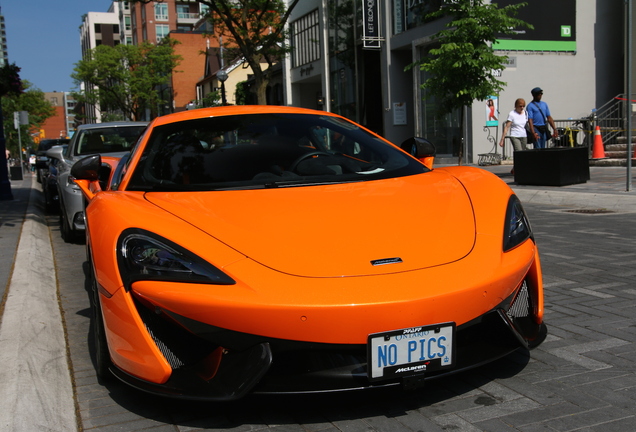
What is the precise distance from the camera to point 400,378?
2438 mm

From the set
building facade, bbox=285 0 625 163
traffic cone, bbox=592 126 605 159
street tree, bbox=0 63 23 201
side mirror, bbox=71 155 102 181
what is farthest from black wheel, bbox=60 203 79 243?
traffic cone, bbox=592 126 605 159

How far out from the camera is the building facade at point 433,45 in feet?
66.5

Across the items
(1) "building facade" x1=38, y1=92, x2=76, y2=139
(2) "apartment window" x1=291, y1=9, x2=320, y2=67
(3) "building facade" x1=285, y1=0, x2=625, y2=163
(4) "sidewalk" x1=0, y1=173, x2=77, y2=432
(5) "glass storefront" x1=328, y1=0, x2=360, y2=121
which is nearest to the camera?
(4) "sidewalk" x1=0, y1=173, x2=77, y2=432

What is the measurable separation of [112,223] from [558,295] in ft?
9.89

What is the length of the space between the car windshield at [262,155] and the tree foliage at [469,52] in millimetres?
10562

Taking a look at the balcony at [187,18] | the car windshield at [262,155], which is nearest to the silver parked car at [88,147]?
the car windshield at [262,155]

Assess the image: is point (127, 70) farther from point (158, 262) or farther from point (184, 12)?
point (158, 262)

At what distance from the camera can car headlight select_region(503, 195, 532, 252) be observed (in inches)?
115

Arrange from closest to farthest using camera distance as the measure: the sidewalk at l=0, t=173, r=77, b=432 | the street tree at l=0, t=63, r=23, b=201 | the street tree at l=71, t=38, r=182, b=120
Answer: the sidewalk at l=0, t=173, r=77, b=432, the street tree at l=0, t=63, r=23, b=201, the street tree at l=71, t=38, r=182, b=120

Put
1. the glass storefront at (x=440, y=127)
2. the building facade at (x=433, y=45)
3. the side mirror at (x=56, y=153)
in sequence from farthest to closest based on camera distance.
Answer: the glass storefront at (x=440, y=127), the building facade at (x=433, y=45), the side mirror at (x=56, y=153)

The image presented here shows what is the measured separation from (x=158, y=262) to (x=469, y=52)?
12.7 meters

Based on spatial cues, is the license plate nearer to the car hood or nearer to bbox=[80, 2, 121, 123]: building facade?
the car hood

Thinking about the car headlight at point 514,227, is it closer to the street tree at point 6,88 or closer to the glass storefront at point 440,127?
the street tree at point 6,88

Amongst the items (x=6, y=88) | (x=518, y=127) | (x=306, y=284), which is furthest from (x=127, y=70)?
(x=306, y=284)
